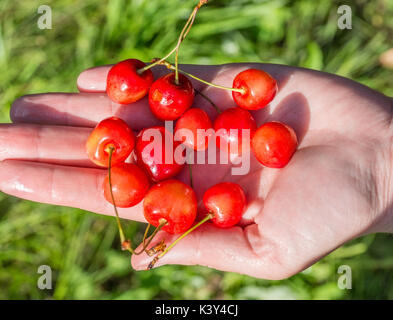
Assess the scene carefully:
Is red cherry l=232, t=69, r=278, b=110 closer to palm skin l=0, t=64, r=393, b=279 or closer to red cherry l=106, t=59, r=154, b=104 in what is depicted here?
palm skin l=0, t=64, r=393, b=279

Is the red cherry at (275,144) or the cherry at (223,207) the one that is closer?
the cherry at (223,207)

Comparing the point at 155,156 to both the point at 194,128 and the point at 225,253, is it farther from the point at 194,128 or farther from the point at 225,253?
the point at 225,253

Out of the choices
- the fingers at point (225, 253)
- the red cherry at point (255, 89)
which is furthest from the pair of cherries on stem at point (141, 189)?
the red cherry at point (255, 89)

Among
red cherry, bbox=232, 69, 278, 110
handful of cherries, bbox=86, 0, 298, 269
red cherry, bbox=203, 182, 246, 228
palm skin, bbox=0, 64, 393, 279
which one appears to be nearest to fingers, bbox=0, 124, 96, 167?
palm skin, bbox=0, 64, 393, 279

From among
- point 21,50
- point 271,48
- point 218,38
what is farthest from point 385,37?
point 21,50

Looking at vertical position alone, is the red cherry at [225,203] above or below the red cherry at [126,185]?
below

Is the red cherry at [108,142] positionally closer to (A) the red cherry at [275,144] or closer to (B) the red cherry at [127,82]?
(B) the red cherry at [127,82]

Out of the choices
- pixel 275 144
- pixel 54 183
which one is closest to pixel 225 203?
pixel 275 144
